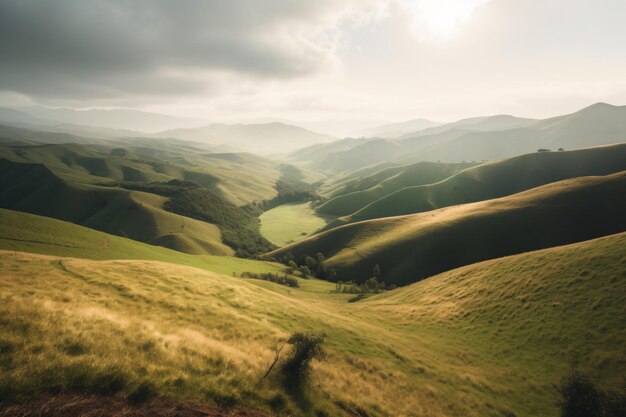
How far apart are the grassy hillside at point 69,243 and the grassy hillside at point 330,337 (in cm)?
5385

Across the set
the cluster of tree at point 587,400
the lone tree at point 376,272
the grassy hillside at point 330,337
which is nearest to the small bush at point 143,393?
the grassy hillside at point 330,337

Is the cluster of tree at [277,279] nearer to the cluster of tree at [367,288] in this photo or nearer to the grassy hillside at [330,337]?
the cluster of tree at [367,288]

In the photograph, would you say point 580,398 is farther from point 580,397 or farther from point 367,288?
point 367,288

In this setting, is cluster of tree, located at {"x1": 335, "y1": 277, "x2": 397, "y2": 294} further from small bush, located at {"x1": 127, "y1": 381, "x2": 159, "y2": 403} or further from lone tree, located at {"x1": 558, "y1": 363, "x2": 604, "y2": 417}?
small bush, located at {"x1": 127, "y1": 381, "x2": 159, "y2": 403}

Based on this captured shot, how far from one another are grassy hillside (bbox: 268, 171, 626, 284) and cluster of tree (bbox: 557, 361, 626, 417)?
276 ft

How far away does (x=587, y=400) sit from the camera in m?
23.3

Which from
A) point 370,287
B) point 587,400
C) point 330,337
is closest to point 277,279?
point 370,287

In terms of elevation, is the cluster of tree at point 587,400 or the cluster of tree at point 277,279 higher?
the cluster of tree at point 587,400

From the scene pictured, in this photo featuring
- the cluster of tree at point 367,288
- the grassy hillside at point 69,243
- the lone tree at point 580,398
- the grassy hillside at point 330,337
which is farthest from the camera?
the cluster of tree at point 367,288

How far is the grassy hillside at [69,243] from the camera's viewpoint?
74562 millimetres

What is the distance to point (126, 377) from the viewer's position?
42.2 ft

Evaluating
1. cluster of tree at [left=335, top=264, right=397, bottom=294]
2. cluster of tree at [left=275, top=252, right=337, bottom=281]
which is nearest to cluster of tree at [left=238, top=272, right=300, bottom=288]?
cluster of tree at [left=335, top=264, right=397, bottom=294]

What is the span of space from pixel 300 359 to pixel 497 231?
385 feet

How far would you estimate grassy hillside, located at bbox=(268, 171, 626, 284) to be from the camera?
102 metres
